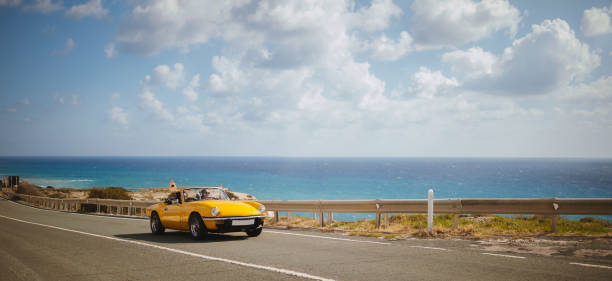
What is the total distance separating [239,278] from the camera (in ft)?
19.1

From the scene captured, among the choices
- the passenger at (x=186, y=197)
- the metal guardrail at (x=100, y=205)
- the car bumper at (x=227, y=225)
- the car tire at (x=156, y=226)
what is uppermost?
the passenger at (x=186, y=197)

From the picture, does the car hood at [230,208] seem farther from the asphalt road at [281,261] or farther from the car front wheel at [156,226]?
the car front wheel at [156,226]

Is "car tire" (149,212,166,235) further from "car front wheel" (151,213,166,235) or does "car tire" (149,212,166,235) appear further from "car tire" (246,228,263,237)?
"car tire" (246,228,263,237)

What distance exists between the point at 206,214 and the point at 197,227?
525mm

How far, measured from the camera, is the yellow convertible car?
32.8 ft

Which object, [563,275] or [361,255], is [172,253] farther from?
[563,275]

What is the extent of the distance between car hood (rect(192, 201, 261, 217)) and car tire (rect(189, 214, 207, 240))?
0.28 meters

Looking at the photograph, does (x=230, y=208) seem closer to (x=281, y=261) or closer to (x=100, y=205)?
(x=281, y=261)

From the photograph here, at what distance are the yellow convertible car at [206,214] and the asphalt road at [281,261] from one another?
397 mm

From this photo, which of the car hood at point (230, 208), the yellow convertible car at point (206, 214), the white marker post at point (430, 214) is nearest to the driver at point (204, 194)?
the yellow convertible car at point (206, 214)

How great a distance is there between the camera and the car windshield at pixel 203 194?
445 inches

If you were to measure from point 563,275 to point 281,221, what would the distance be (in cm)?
1115

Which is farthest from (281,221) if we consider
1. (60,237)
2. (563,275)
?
(563,275)

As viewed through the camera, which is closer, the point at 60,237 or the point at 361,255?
the point at 361,255
